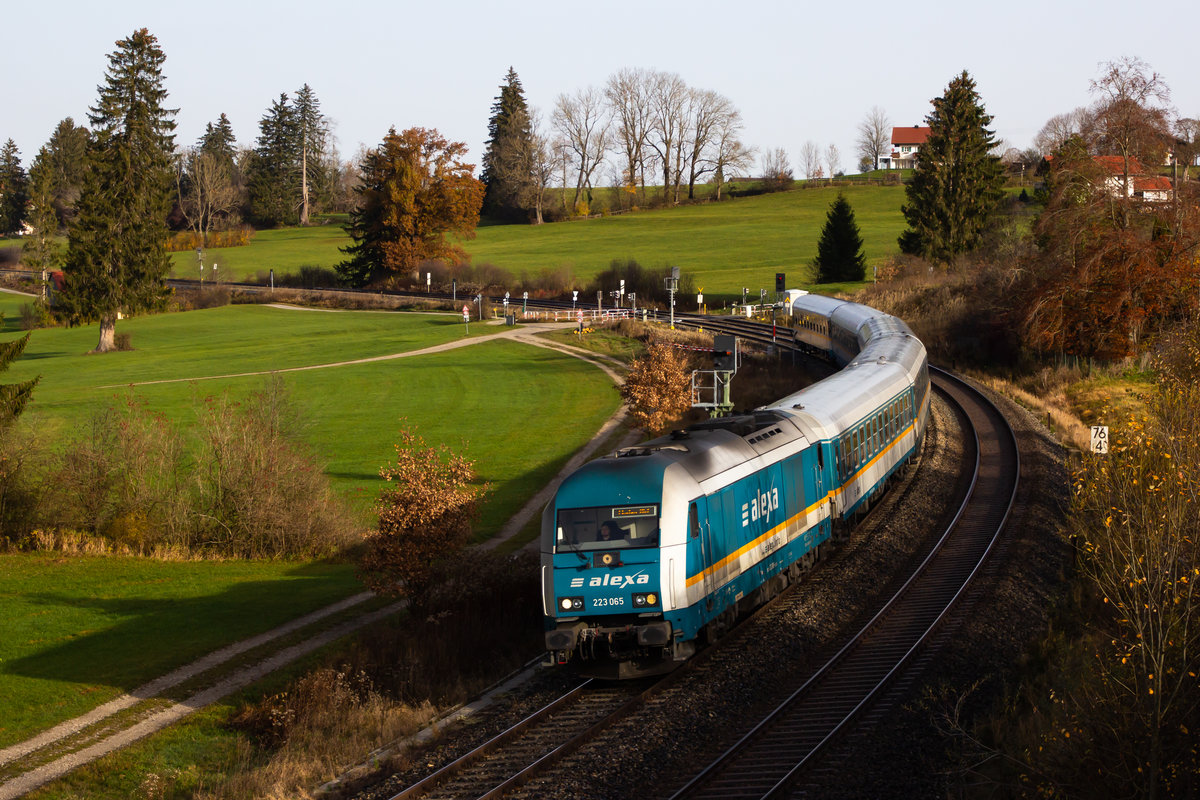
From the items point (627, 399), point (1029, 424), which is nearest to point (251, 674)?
point (627, 399)

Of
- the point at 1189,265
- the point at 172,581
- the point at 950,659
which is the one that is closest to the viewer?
the point at 950,659

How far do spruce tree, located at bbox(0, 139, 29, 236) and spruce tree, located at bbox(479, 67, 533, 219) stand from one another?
72.3 meters

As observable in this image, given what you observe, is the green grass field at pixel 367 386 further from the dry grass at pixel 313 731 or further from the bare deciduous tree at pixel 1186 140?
the bare deciduous tree at pixel 1186 140

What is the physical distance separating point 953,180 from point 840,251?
10.4 metres

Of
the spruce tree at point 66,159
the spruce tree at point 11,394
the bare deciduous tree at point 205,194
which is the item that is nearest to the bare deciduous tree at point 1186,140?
the spruce tree at point 11,394

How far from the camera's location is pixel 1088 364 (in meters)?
51.2

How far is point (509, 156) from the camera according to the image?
463 ft

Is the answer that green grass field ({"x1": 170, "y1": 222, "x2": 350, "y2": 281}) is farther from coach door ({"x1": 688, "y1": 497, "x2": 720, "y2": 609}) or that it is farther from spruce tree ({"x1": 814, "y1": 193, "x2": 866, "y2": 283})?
coach door ({"x1": 688, "y1": 497, "x2": 720, "y2": 609})

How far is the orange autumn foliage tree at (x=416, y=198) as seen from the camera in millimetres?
93000

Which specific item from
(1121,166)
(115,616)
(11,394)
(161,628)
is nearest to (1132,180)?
(1121,166)

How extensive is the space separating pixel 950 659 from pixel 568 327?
5490 cm

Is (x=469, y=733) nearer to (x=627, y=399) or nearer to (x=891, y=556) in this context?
(x=891, y=556)

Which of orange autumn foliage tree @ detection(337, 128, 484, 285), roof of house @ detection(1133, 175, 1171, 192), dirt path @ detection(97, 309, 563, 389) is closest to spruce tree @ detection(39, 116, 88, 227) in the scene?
orange autumn foliage tree @ detection(337, 128, 484, 285)

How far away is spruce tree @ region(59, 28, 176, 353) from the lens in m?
73.7
